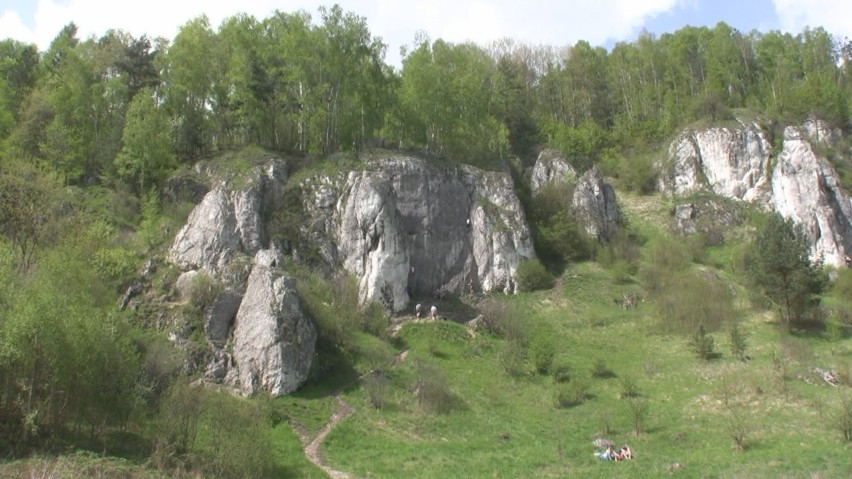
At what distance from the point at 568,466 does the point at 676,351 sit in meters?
15.8

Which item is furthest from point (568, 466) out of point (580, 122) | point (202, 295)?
point (580, 122)

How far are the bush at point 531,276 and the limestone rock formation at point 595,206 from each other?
24.9 feet

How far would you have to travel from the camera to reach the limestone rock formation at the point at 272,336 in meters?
31.1

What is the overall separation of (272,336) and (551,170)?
35.2m

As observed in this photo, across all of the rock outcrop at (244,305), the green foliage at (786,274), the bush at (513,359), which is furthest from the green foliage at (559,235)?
the rock outcrop at (244,305)

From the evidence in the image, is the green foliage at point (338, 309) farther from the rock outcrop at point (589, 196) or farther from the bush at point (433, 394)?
the rock outcrop at point (589, 196)

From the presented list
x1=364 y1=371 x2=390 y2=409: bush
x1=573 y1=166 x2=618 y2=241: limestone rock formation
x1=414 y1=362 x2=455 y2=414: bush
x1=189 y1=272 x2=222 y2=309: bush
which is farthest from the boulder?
x1=573 y1=166 x2=618 y2=241: limestone rock formation

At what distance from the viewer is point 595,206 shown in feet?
174

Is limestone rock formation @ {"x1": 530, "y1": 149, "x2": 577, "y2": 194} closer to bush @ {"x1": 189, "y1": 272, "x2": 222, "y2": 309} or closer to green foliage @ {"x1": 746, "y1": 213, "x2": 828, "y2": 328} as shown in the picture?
green foliage @ {"x1": 746, "y1": 213, "x2": 828, "y2": 328}

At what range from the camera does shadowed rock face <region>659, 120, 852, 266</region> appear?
53500 mm

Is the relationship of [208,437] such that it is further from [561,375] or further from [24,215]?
[561,375]

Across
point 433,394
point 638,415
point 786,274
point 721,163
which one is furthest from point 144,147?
point 721,163

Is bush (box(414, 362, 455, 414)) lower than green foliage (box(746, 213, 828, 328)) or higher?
lower

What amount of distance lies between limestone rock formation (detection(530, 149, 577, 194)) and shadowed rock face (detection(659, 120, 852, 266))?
39.4 ft
